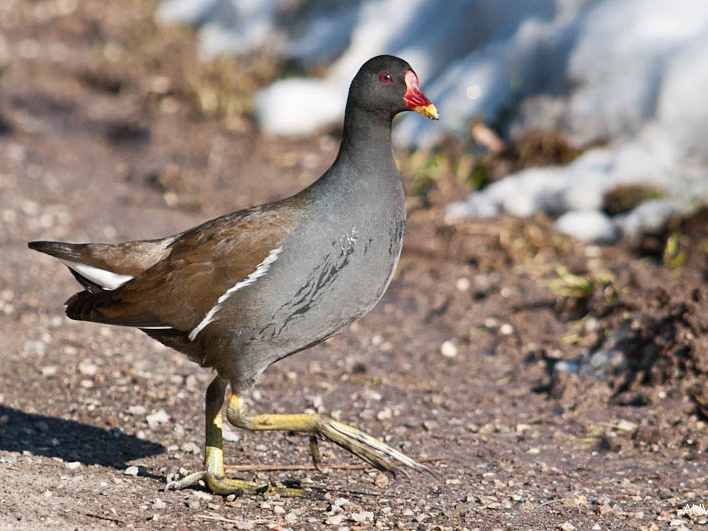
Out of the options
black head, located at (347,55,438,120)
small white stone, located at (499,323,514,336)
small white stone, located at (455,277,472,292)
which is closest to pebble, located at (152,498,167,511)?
black head, located at (347,55,438,120)

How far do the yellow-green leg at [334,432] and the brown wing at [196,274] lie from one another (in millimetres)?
487

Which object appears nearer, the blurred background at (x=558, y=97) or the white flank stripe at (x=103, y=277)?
the white flank stripe at (x=103, y=277)

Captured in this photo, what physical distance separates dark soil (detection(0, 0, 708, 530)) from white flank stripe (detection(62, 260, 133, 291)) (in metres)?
0.88

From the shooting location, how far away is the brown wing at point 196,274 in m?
4.48

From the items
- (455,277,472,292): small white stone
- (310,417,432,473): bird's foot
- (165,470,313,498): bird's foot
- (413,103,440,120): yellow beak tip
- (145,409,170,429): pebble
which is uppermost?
(455,277,472,292): small white stone

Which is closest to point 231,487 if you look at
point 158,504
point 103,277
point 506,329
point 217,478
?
point 217,478

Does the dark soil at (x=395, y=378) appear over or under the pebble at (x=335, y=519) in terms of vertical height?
over

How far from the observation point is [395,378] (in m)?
6.27

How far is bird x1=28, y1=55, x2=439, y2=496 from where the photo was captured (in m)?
4.43

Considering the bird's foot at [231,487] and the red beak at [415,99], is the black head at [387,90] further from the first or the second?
the bird's foot at [231,487]

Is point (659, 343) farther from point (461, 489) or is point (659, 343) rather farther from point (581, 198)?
point (581, 198)

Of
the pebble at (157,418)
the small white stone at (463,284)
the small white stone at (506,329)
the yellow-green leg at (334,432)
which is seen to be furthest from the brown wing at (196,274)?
the small white stone at (463,284)

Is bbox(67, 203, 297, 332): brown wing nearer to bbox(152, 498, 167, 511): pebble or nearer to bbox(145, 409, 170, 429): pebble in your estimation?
bbox(152, 498, 167, 511): pebble

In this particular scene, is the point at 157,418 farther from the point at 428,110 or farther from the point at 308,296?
the point at 428,110
